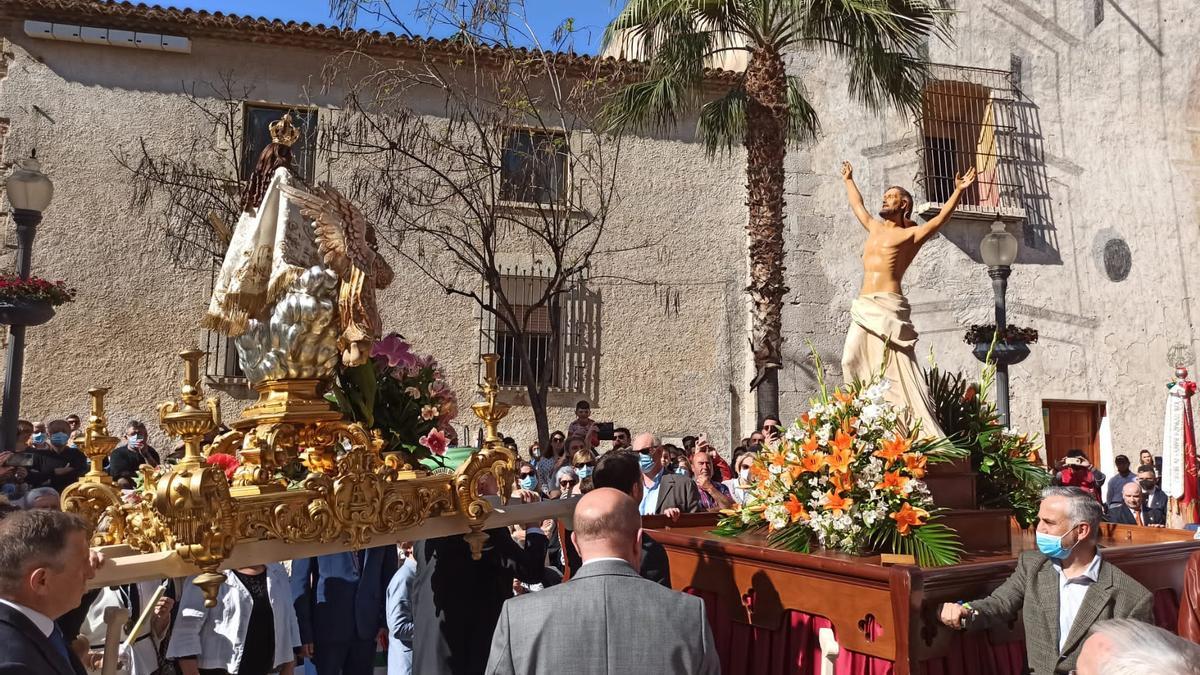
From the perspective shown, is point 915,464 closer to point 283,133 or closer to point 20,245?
point 283,133

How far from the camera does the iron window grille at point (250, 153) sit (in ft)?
46.0

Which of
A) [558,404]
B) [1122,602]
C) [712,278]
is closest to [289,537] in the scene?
[1122,602]

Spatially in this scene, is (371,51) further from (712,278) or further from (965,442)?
(965,442)

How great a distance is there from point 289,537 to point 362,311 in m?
0.86

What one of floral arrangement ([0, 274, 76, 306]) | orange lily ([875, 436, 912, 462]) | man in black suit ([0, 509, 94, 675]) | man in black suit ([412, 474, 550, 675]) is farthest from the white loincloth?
floral arrangement ([0, 274, 76, 306])

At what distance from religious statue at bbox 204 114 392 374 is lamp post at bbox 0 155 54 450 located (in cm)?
→ 556

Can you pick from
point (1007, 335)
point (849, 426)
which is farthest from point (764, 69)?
point (849, 426)

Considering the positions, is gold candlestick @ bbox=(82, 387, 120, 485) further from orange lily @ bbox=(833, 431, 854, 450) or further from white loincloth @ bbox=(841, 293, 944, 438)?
white loincloth @ bbox=(841, 293, 944, 438)

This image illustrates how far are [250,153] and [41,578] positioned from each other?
13.1m

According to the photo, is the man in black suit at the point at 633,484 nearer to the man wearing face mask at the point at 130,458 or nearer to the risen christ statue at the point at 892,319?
the risen christ statue at the point at 892,319

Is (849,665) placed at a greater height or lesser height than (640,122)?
lesser

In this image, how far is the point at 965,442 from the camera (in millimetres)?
6172

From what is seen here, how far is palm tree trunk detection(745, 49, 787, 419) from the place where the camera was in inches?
459

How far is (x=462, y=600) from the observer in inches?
179
